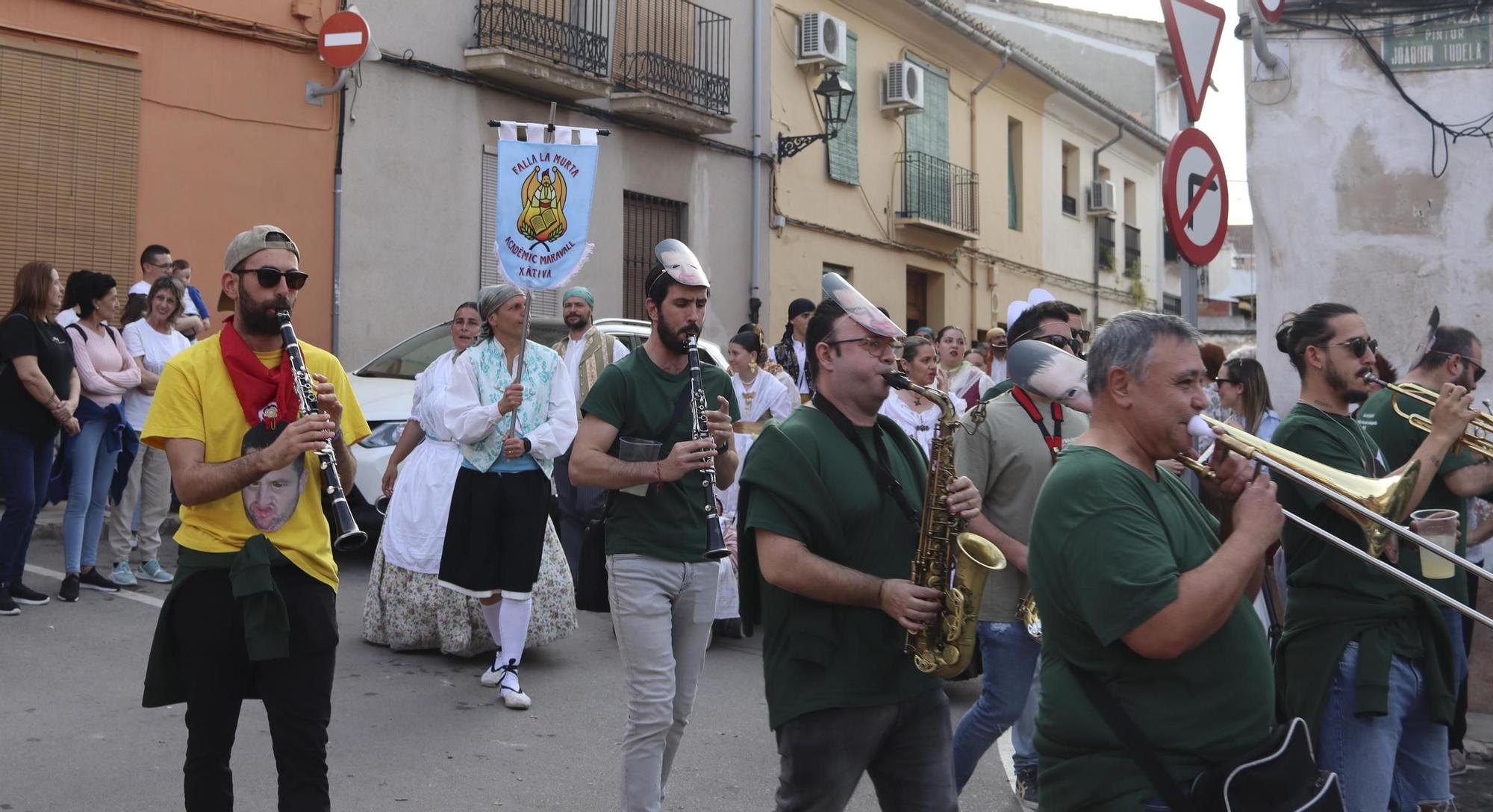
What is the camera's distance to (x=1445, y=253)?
307 inches

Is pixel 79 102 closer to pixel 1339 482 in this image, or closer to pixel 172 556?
pixel 172 556

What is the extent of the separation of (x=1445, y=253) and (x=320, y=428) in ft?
21.4

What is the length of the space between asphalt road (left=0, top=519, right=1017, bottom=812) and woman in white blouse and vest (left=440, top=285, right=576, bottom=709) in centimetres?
47

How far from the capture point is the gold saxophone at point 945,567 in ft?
11.1

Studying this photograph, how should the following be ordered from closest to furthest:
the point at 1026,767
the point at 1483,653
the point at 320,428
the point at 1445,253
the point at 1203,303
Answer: the point at 320,428 → the point at 1026,767 → the point at 1483,653 → the point at 1445,253 → the point at 1203,303

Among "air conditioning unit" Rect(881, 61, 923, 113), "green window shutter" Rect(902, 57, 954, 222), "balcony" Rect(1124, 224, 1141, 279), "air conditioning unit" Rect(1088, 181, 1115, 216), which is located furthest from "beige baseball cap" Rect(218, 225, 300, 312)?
"balcony" Rect(1124, 224, 1141, 279)

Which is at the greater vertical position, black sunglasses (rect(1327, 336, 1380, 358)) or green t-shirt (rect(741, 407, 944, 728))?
black sunglasses (rect(1327, 336, 1380, 358))

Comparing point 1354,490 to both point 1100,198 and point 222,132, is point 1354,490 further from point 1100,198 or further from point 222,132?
point 1100,198

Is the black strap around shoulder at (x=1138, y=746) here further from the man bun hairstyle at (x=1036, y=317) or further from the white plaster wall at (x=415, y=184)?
the white plaster wall at (x=415, y=184)

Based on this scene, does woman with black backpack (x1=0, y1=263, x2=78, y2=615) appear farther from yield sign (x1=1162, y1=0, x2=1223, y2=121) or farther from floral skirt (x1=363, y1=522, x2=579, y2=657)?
yield sign (x1=1162, y1=0, x2=1223, y2=121)

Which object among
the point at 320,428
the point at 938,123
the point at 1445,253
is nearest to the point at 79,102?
the point at 320,428

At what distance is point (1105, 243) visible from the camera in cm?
3075

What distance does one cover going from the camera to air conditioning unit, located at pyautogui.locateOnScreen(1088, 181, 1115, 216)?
96.6 ft

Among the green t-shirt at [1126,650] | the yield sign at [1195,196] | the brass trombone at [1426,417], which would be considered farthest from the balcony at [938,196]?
the green t-shirt at [1126,650]
